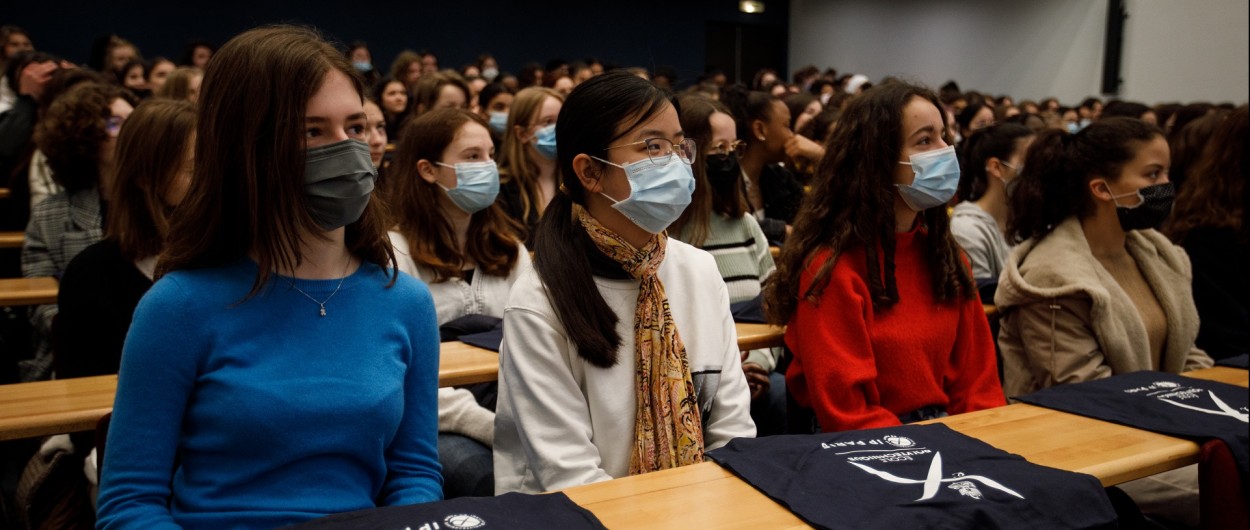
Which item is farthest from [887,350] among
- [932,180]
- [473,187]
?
[473,187]

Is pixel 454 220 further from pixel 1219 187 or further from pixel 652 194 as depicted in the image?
pixel 1219 187

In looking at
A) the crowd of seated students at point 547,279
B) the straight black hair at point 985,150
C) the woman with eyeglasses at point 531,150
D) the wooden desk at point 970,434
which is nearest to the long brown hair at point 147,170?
the crowd of seated students at point 547,279

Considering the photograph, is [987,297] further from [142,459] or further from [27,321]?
[27,321]

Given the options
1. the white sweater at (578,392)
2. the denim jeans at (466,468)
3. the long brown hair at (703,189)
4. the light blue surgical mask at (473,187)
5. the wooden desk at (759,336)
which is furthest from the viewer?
the long brown hair at (703,189)

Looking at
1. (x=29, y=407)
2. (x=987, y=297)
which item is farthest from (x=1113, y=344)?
(x=29, y=407)

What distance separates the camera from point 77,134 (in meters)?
3.52

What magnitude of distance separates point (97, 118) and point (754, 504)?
313 cm

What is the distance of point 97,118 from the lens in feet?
11.5

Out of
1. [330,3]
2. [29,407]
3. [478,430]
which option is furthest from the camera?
[330,3]

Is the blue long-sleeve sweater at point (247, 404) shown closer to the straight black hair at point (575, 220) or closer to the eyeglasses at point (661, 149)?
the straight black hair at point (575, 220)

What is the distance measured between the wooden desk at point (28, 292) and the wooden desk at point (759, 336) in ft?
7.51

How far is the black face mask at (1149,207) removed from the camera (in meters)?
2.82

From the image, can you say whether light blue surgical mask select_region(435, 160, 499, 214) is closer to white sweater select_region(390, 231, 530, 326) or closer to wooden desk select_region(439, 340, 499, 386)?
white sweater select_region(390, 231, 530, 326)

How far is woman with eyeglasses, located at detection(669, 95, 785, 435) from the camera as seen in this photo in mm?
3480
